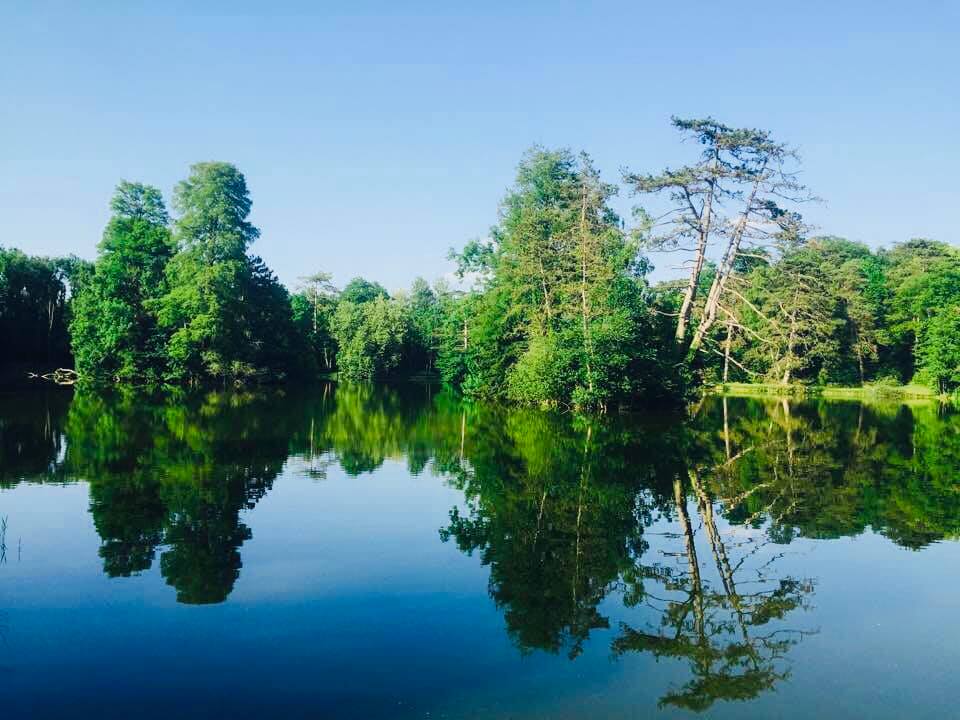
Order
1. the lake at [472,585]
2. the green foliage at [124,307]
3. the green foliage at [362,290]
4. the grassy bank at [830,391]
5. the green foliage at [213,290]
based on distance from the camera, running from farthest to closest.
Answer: the green foliage at [362,290] → the grassy bank at [830,391] → the green foliage at [124,307] → the green foliage at [213,290] → the lake at [472,585]

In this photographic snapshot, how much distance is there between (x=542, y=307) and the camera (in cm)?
3981

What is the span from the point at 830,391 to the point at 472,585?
192 ft

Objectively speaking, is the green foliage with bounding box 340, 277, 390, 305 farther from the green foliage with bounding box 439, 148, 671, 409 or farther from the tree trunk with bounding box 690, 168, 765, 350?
the tree trunk with bounding box 690, 168, 765, 350

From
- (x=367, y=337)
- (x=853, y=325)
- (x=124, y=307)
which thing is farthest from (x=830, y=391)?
(x=124, y=307)

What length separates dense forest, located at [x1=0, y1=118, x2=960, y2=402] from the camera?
3525cm

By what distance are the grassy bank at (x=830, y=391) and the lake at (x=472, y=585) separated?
38544mm

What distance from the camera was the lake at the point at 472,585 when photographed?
655cm

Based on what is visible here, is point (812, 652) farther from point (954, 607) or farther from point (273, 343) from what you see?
point (273, 343)

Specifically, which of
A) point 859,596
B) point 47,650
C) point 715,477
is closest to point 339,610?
point 47,650

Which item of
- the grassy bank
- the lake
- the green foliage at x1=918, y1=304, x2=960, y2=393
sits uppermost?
the green foliage at x1=918, y1=304, x2=960, y2=393

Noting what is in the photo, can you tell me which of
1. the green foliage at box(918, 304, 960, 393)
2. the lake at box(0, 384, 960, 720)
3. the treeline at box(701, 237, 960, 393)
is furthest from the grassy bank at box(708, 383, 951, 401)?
the lake at box(0, 384, 960, 720)

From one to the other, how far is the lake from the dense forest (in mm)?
15886

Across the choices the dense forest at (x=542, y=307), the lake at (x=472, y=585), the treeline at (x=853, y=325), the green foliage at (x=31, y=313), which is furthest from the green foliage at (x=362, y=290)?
the lake at (x=472, y=585)

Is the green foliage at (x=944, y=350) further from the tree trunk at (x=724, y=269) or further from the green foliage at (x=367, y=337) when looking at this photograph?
the green foliage at (x=367, y=337)
